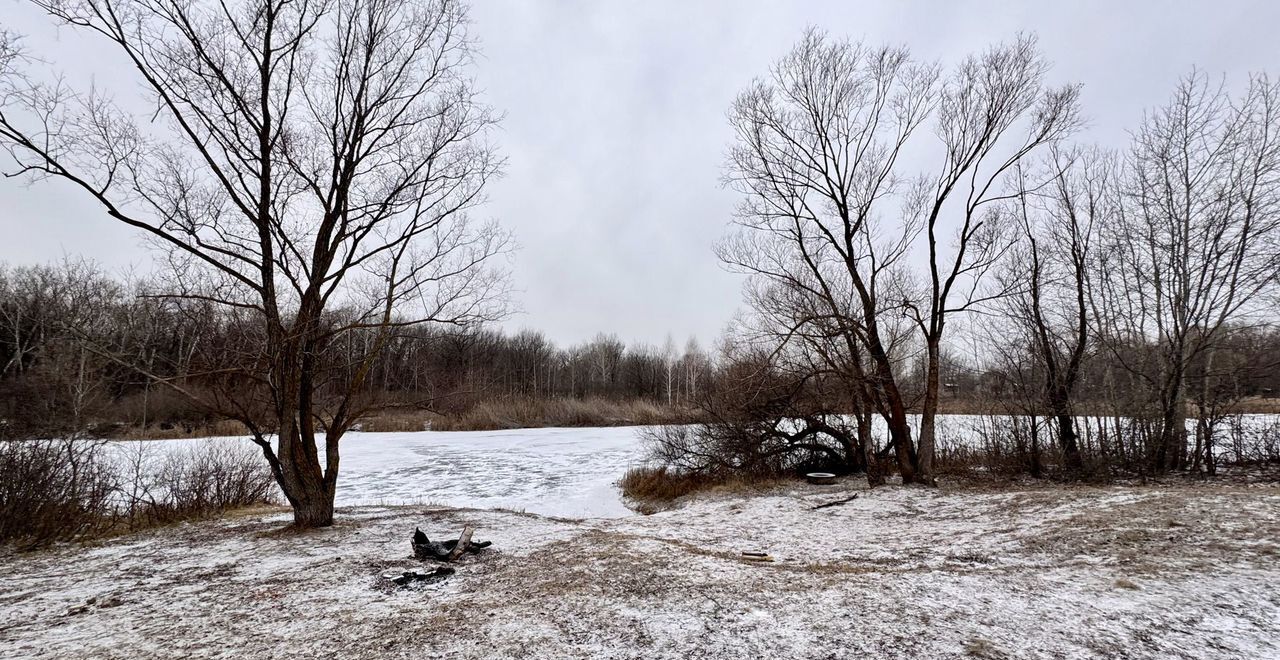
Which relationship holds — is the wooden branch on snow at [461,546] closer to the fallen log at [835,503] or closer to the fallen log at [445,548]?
the fallen log at [445,548]

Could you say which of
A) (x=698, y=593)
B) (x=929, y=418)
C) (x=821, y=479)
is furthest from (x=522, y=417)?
(x=698, y=593)

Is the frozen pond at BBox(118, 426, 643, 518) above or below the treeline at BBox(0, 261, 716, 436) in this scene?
below

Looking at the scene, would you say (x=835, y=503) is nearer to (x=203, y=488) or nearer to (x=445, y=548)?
(x=445, y=548)

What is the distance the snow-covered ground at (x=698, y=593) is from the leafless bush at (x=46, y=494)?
36.3 inches

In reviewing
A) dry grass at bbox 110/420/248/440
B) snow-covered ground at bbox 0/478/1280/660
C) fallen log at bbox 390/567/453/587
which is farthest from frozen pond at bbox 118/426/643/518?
fallen log at bbox 390/567/453/587

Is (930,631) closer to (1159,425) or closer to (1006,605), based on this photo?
(1006,605)

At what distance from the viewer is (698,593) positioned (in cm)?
432

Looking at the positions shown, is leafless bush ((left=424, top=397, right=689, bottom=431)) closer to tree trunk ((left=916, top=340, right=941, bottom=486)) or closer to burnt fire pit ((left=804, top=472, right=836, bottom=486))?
burnt fire pit ((left=804, top=472, right=836, bottom=486))

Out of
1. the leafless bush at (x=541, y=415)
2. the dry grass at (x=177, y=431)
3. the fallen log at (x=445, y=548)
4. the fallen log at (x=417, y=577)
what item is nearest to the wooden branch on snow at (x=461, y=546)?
the fallen log at (x=445, y=548)

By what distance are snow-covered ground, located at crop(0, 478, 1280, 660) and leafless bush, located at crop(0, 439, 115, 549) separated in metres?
0.92

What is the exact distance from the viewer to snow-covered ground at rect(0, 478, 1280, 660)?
131 inches

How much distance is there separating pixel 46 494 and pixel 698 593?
8.85m

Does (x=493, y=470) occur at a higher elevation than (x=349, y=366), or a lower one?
lower

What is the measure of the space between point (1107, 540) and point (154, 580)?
8.98 m
